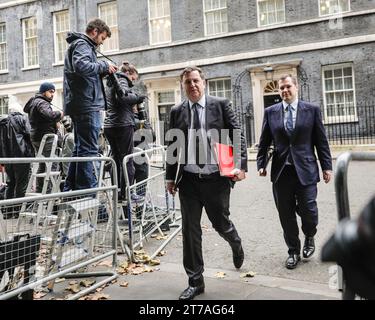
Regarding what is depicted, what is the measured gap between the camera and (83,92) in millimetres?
5621

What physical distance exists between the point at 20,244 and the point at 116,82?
3.04 meters

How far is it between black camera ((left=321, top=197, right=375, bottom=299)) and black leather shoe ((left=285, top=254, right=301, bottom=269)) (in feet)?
13.0

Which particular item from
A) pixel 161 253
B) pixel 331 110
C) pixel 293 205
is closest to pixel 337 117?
pixel 331 110

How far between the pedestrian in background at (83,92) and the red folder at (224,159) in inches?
74.4

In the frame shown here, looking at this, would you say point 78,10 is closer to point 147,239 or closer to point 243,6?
point 243,6

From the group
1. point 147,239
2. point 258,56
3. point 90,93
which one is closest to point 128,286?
point 147,239

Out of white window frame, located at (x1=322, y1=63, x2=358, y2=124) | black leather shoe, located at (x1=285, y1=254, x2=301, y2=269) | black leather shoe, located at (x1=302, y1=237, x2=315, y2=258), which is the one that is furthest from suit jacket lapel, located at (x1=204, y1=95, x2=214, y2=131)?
white window frame, located at (x1=322, y1=63, x2=358, y2=124)

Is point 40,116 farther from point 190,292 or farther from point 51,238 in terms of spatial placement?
point 190,292

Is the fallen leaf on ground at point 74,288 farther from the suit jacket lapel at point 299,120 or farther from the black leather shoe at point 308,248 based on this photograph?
the suit jacket lapel at point 299,120

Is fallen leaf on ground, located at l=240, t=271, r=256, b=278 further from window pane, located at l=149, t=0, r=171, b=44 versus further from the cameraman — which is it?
window pane, located at l=149, t=0, r=171, b=44

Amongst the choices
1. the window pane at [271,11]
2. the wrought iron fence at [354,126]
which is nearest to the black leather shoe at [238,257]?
the wrought iron fence at [354,126]

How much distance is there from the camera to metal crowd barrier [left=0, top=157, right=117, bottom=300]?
351 centimetres

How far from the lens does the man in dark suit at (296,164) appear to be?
493 centimetres

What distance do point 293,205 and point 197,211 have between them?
52.6 inches
